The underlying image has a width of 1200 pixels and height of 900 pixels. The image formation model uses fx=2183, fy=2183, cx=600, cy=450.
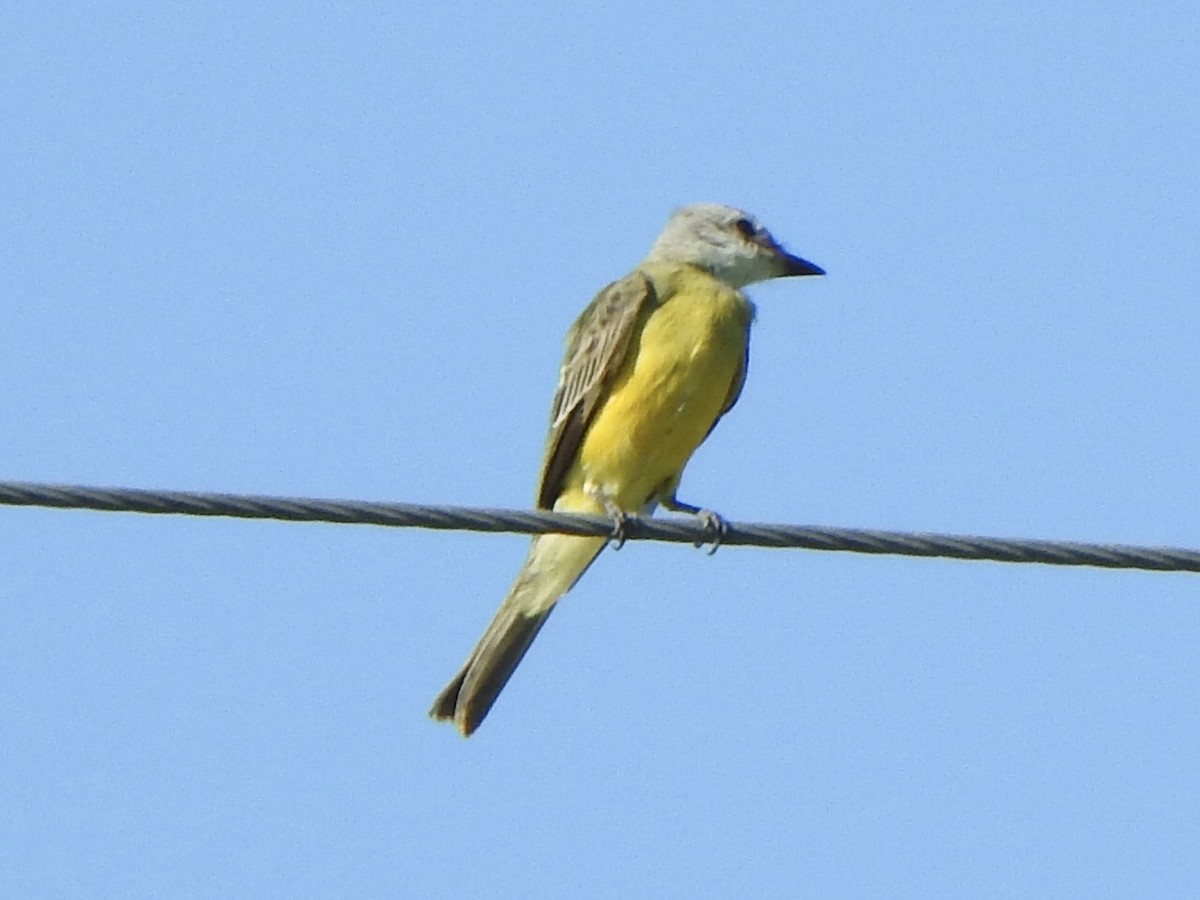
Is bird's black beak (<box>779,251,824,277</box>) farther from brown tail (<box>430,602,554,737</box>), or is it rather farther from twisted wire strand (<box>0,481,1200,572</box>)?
twisted wire strand (<box>0,481,1200,572</box>)

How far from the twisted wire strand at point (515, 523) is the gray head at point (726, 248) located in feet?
12.0

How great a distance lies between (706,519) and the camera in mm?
8344

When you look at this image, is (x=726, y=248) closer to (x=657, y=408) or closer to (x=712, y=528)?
(x=657, y=408)

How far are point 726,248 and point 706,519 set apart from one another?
2.23m

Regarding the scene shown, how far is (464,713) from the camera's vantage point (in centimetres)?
888

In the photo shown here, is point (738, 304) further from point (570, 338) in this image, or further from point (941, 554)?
point (941, 554)

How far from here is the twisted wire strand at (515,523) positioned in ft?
18.5

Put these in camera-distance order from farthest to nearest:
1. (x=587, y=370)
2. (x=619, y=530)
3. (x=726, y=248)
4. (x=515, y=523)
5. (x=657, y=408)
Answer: (x=726, y=248), (x=587, y=370), (x=657, y=408), (x=619, y=530), (x=515, y=523)

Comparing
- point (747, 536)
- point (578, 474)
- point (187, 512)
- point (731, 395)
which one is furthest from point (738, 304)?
point (187, 512)

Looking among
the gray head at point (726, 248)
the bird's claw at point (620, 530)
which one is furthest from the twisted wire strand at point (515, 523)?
the gray head at point (726, 248)

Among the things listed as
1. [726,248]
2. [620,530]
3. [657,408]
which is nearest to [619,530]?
[620,530]

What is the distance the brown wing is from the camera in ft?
29.7

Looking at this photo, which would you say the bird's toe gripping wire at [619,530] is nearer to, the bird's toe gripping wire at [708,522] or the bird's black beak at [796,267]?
the bird's toe gripping wire at [708,522]

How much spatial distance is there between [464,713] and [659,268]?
2.21m
